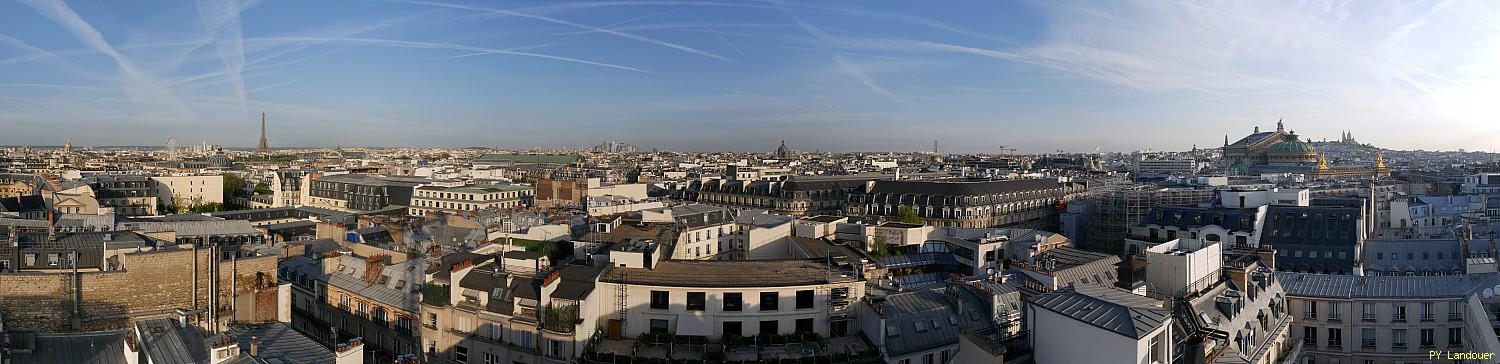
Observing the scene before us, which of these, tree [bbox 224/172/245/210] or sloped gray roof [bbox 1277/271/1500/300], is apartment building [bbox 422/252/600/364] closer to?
sloped gray roof [bbox 1277/271/1500/300]

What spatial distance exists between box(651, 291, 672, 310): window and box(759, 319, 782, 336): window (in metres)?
2.41

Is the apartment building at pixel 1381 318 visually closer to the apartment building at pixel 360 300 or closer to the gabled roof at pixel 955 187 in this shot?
the apartment building at pixel 360 300

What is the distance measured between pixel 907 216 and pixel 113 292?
4713 cm

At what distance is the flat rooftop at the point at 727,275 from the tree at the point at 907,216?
34828 millimetres

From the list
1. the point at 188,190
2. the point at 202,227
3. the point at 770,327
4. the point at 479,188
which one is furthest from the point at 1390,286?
the point at 188,190

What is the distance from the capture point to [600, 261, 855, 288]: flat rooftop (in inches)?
835

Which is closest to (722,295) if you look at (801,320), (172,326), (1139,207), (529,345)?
(801,320)

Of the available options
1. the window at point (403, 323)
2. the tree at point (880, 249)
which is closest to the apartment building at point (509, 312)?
the window at point (403, 323)

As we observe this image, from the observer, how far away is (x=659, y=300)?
21.3 meters

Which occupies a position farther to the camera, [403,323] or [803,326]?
[403,323]

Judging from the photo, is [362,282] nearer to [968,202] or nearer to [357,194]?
[968,202]

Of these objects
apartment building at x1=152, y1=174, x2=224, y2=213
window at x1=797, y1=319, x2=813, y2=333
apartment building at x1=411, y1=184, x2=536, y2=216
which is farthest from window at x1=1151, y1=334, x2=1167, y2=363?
apartment building at x1=152, y1=174, x2=224, y2=213

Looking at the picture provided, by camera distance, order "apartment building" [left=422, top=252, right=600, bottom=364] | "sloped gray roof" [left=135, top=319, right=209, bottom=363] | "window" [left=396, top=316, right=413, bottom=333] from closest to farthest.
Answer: "sloped gray roof" [left=135, top=319, right=209, bottom=363]
"apartment building" [left=422, top=252, right=600, bottom=364]
"window" [left=396, top=316, right=413, bottom=333]

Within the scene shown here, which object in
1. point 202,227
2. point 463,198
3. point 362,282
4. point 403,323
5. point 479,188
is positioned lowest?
point 403,323
